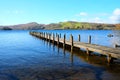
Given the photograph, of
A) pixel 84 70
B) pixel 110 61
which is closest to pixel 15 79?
pixel 84 70

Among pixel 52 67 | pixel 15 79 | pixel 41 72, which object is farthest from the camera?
pixel 52 67

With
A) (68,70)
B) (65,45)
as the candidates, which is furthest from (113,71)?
(65,45)

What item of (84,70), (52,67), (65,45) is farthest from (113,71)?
(65,45)

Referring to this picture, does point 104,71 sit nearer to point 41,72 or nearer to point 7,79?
point 41,72

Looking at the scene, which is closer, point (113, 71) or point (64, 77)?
point (64, 77)

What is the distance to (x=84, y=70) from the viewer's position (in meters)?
17.3

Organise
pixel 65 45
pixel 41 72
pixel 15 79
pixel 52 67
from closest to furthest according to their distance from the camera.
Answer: pixel 15 79
pixel 41 72
pixel 52 67
pixel 65 45

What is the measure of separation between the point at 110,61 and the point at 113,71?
266 centimetres

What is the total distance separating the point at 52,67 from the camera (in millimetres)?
18609

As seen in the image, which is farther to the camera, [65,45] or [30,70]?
[65,45]

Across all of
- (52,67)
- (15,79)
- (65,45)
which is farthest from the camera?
(65,45)

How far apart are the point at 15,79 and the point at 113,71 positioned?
7684 mm

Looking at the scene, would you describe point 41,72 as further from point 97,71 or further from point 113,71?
point 113,71

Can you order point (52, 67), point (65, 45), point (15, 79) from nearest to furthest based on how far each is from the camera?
point (15, 79)
point (52, 67)
point (65, 45)
